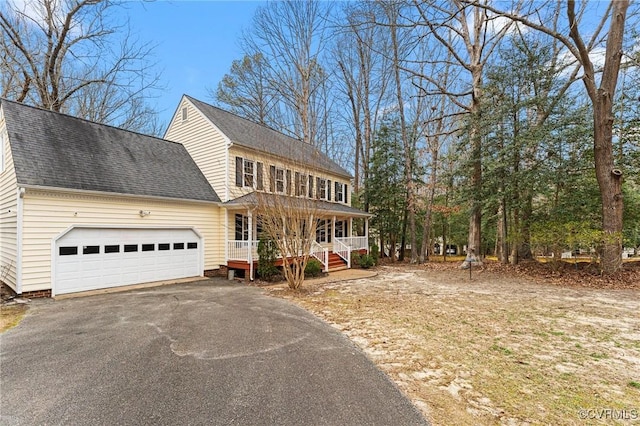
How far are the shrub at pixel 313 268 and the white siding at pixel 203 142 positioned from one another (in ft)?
14.7

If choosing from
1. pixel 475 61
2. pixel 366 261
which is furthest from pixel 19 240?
pixel 475 61

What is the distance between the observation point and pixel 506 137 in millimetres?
12578

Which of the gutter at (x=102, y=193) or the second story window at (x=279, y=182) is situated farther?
the second story window at (x=279, y=182)

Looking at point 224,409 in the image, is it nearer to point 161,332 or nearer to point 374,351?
point 374,351

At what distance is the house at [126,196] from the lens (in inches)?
312

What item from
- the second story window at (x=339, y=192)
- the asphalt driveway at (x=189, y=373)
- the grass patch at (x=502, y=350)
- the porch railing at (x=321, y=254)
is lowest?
the grass patch at (x=502, y=350)

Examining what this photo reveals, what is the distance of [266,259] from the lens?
1116cm

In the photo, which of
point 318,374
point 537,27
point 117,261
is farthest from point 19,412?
point 537,27

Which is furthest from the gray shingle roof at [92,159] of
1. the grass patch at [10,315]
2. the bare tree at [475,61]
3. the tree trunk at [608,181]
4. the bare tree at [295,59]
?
the tree trunk at [608,181]

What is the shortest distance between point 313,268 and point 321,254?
1.71 metres

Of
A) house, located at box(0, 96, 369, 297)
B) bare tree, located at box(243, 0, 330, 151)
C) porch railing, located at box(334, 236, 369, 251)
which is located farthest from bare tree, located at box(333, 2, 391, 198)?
house, located at box(0, 96, 369, 297)

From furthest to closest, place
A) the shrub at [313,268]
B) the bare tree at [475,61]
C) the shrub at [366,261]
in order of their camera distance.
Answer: the shrub at [366,261] < the bare tree at [475,61] < the shrub at [313,268]

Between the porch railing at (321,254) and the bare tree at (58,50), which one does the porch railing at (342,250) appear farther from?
the bare tree at (58,50)

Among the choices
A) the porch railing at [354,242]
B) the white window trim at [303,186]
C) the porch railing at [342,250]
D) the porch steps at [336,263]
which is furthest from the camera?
the porch railing at [354,242]
